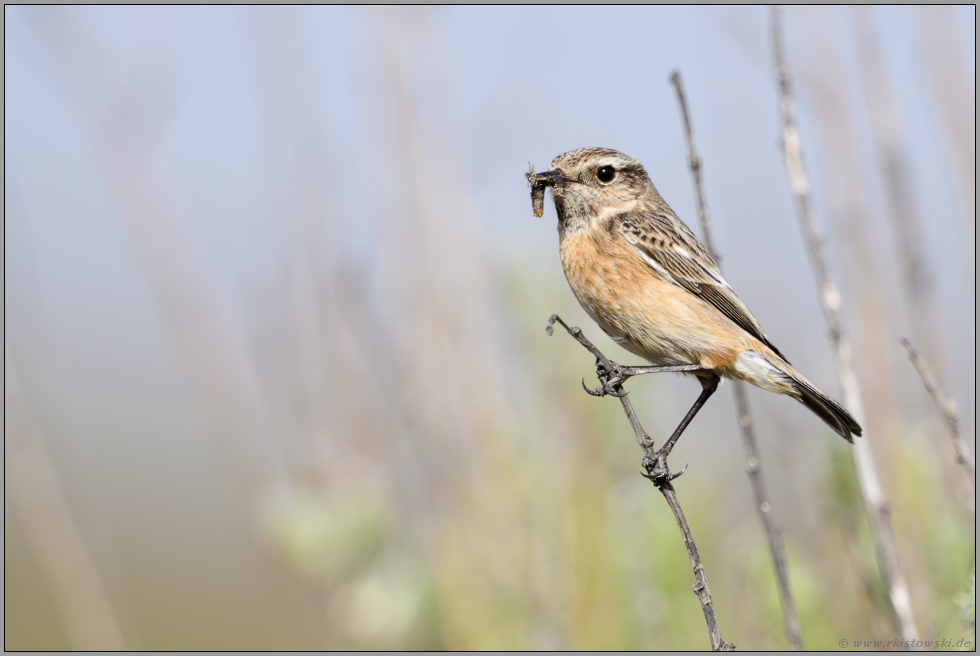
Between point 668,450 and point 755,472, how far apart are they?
0.33m

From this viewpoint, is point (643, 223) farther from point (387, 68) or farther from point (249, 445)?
point (249, 445)

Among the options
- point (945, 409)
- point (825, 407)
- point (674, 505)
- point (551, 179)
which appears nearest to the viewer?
point (674, 505)

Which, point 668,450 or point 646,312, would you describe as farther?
point 646,312

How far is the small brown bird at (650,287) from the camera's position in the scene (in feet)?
10.2

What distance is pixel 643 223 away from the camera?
3441 mm

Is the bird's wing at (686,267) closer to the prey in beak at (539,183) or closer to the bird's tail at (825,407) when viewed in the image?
the bird's tail at (825,407)

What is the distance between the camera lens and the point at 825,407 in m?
2.94

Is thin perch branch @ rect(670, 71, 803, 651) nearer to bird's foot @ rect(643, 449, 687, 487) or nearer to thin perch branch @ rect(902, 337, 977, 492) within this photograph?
bird's foot @ rect(643, 449, 687, 487)

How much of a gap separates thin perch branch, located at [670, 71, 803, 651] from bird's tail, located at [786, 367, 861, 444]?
14.1 inches

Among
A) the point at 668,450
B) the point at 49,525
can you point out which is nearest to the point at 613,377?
the point at 668,450

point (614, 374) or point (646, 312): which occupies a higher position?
point (646, 312)

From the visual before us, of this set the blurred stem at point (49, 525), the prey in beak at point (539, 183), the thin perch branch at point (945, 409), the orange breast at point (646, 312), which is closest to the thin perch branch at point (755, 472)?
the orange breast at point (646, 312)

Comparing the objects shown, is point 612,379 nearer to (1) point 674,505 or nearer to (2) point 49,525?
(1) point 674,505

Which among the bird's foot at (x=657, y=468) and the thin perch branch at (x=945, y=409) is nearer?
the thin perch branch at (x=945, y=409)
